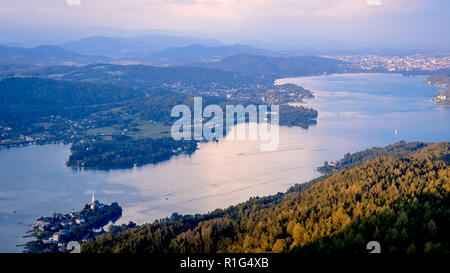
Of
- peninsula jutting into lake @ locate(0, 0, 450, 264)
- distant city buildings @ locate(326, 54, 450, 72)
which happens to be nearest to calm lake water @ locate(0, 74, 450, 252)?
peninsula jutting into lake @ locate(0, 0, 450, 264)

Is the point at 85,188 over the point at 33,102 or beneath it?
beneath

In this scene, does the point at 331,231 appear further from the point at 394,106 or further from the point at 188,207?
the point at 394,106

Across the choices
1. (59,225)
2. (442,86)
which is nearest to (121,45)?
(442,86)

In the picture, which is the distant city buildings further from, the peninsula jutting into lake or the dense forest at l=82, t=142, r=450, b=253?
the dense forest at l=82, t=142, r=450, b=253

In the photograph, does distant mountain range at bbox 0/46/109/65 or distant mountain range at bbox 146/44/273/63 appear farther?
distant mountain range at bbox 146/44/273/63

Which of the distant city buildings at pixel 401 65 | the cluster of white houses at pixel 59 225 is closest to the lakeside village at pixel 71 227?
the cluster of white houses at pixel 59 225


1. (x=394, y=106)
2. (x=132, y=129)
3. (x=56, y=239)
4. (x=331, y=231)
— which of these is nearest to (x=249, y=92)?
(x=394, y=106)
